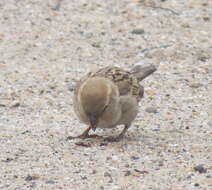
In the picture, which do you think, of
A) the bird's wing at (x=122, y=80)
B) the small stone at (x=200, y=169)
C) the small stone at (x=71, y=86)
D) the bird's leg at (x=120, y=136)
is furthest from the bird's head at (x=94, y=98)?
the small stone at (x=71, y=86)

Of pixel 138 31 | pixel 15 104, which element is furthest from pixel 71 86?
pixel 138 31

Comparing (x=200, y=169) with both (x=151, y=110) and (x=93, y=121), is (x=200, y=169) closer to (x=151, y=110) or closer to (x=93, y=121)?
(x=93, y=121)

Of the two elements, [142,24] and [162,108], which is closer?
[162,108]

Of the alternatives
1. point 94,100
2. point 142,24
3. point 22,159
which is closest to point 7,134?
point 22,159

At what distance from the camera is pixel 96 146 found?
664cm

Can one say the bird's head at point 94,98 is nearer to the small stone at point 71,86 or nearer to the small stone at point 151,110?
the small stone at point 151,110

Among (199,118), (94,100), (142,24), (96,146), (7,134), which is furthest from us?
(142,24)

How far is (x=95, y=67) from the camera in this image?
945 centimetres

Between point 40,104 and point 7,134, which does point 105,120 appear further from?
point 40,104

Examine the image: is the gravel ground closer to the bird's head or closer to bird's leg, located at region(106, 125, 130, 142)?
bird's leg, located at region(106, 125, 130, 142)

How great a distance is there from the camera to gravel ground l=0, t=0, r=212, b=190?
5.88 meters

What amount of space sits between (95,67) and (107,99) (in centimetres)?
319

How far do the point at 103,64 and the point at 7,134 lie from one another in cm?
278

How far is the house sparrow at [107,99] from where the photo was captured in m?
6.17
